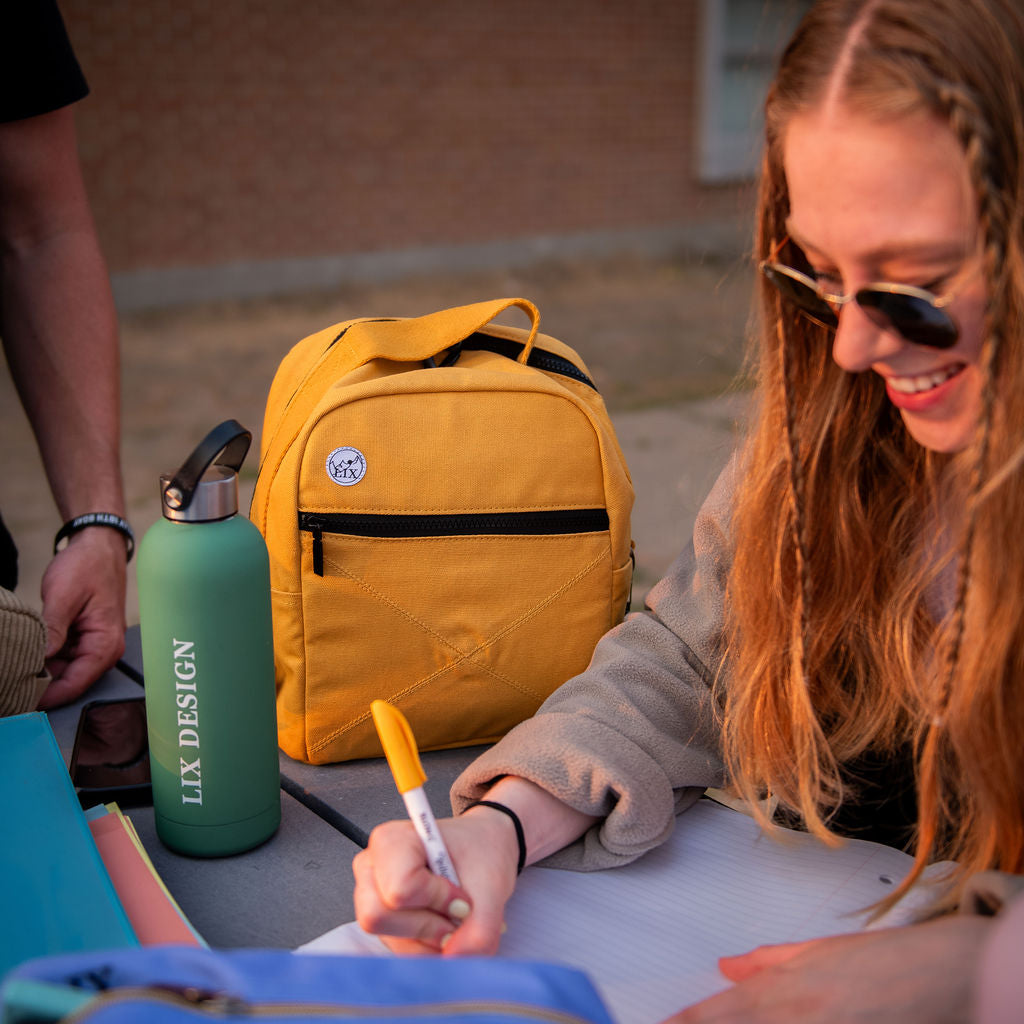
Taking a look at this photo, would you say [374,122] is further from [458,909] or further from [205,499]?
[458,909]

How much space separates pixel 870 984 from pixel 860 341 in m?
0.51

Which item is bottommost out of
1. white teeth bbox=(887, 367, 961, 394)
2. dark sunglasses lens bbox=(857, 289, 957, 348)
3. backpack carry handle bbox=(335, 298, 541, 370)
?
backpack carry handle bbox=(335, 298, 541, 370)

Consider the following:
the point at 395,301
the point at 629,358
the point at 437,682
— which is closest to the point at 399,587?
the point at 437,682

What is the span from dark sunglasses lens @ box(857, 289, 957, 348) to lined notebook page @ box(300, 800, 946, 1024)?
1.65 ft

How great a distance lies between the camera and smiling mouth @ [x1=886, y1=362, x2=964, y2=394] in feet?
2.98

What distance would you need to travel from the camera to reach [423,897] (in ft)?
2.80

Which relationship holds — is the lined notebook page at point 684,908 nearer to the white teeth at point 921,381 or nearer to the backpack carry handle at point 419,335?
the white teeth at point 921,381

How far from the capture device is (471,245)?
893cm

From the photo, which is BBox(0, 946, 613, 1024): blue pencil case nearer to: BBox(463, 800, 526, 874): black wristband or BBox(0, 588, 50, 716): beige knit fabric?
BBox(463, 800, 526, 874): black wristband

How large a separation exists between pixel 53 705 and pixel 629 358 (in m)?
5.71

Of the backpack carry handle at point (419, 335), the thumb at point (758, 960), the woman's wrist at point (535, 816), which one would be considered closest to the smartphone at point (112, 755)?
the woman's wrist at point (535, 816)

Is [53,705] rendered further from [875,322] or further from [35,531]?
[35,531]

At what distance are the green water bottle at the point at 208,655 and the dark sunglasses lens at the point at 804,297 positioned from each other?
53 centimetres

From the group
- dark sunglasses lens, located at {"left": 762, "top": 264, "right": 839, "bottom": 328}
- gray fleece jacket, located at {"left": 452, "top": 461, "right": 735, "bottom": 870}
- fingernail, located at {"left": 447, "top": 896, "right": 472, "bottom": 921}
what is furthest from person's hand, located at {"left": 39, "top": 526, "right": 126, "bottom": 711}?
dark sunglasses lens, located at {"left": 762, "top": 264, "right": 839, "bottom": 328}
